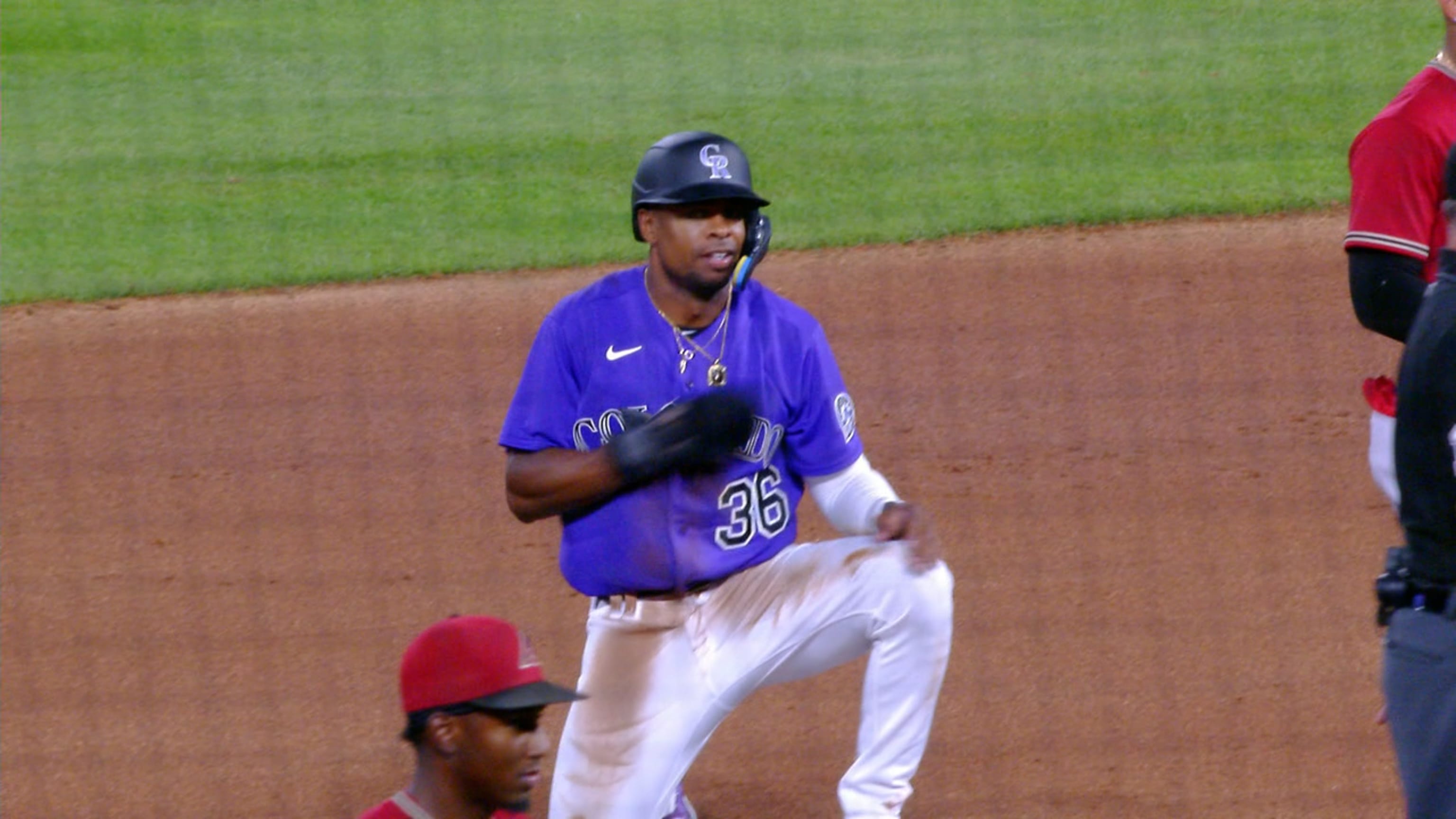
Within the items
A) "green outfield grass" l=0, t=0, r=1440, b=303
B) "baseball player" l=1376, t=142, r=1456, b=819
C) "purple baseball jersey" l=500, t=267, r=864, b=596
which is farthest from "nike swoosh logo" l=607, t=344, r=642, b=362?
"green outfield grass" l=0, t=0, r=1440, b=303

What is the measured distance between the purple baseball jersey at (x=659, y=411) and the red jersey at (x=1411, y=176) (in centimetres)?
→ 122

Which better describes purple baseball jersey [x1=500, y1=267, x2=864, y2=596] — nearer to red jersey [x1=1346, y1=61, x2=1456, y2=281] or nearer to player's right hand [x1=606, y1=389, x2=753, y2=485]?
player's right hand [x1=606, y1=389, x2=753, y2=485]

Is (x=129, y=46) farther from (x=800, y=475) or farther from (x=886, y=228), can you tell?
(x=800, y=475)

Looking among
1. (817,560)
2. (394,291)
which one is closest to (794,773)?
(817,560)

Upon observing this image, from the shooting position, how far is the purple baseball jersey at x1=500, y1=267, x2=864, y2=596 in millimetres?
3709

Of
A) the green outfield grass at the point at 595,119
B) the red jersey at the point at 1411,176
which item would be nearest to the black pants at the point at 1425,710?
the red jersey at the point at 1411,176

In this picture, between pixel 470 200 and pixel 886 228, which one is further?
pixel 470 200

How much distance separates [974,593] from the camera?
553cm

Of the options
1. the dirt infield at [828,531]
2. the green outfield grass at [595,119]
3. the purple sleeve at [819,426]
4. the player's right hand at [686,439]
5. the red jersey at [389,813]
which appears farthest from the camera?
the green outfield grass at [595,119]

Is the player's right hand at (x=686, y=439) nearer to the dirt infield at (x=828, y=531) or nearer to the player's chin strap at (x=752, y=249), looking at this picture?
the player's chin strap at (x=752, y=249)

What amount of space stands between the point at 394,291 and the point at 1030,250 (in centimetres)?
307

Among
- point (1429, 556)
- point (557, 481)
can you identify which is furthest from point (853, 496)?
point (1429, 556)

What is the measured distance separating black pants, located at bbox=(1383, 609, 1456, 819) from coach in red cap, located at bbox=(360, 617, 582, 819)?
4.95 feet

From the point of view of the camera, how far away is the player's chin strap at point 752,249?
3877 millimetres
